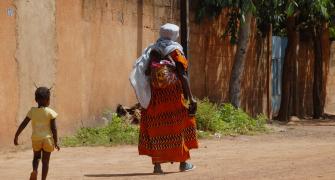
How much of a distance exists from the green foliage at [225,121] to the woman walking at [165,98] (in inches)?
236

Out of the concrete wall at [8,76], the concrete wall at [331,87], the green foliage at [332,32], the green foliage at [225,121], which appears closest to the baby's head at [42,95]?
the concrete wall at [8,76]

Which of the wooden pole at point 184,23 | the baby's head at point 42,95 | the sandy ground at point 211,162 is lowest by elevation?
the sandy ground at point 211,162

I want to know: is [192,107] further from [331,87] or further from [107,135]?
Result: [331,87]

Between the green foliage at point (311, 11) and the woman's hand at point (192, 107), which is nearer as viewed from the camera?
the woman's hand at point (192, 107)

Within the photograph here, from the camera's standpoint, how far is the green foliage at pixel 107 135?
1228 cm

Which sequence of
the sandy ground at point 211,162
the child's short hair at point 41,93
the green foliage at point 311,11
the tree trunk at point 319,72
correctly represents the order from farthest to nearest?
the tree trunk at point 319,72 < the green foliage at point 311,11 < the sandy ground at point 211,162 < the child's short hair at point 41,93

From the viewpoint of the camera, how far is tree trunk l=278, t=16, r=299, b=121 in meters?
20.5

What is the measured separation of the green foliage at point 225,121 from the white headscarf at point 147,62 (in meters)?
6.06

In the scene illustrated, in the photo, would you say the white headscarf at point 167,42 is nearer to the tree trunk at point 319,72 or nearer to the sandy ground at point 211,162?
the sandy ground at point 211,162

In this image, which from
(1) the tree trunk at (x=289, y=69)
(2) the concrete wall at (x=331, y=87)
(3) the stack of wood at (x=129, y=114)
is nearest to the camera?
(3) the stack of wood at (x=129, y=114)

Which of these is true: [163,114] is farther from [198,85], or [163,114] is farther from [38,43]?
[198,85]

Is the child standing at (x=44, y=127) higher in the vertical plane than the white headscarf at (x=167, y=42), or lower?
lower

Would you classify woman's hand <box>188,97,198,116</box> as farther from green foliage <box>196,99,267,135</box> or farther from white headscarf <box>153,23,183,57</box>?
green foliage <box>196,99,267,135</box>

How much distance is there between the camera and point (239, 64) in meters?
17.0
